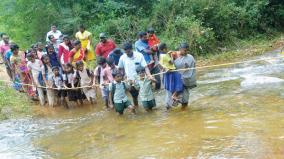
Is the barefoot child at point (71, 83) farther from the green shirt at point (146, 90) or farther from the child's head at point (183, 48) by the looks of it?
the child's head at point (183, 48)

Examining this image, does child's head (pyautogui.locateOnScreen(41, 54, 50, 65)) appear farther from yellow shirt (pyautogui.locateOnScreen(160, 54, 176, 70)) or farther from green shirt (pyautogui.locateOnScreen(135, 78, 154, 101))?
yellow shirt (pyautogui.locateOnScreen(160, 54, 176, 70))

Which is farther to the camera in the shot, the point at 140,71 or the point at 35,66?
the point at 35,66

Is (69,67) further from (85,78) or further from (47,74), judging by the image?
(47,74)

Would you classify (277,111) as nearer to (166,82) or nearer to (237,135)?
(237,135)

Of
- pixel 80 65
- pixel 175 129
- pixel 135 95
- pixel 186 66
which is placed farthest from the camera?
pixel 80 65

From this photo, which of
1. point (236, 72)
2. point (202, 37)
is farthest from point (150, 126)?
point (202, 37)

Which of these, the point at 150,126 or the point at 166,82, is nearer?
the point at 150,126

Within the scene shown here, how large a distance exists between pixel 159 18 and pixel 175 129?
30.9ft

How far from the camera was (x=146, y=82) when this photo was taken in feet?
29.2

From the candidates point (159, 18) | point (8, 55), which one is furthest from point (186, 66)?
point (159, 18)

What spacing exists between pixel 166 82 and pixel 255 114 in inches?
67.8

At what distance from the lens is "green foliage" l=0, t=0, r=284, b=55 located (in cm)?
1563

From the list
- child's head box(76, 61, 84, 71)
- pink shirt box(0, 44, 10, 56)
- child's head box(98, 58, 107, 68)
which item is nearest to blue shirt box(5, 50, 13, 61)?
pink shirt box(0, 44, 10, 56)

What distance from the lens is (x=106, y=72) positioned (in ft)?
31.1
